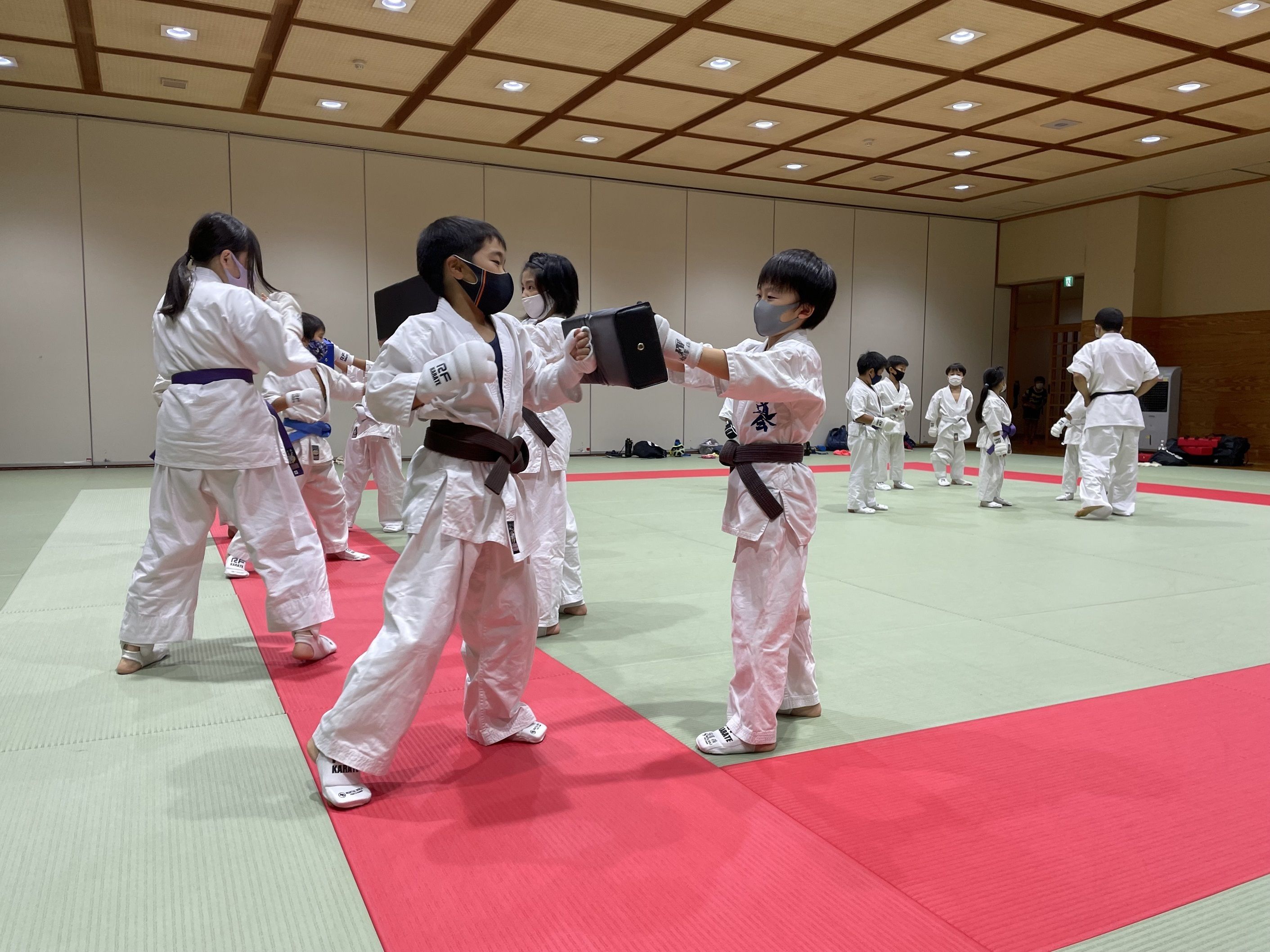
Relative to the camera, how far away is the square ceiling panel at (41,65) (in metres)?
8.23

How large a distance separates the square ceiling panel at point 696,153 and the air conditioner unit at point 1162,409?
7.88 m

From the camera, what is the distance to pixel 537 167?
12906mm

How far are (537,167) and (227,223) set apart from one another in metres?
10.4

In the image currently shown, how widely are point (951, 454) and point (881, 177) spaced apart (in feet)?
16.8

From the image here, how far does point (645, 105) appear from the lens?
32.8 feet

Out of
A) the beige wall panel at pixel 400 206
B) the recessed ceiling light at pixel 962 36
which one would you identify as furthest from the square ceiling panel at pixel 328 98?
the recessed ceiling light at pixel 962 36

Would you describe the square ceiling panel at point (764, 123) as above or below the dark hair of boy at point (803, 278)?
above

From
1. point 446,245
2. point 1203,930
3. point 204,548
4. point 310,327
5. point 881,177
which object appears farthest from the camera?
point 881,177

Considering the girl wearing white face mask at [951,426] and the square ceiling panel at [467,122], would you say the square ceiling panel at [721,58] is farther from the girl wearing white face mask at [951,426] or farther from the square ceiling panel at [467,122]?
the girl wearing white face mask at [951,426]

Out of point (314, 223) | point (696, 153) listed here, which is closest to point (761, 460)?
point (696, 153)

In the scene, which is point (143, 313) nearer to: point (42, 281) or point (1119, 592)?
point (42, 281)

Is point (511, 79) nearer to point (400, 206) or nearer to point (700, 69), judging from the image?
point (700, 69)

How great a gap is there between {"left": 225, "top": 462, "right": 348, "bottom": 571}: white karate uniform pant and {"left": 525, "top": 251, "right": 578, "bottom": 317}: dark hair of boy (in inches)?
77.5

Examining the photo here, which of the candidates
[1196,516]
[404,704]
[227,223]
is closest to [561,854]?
[404,704]
